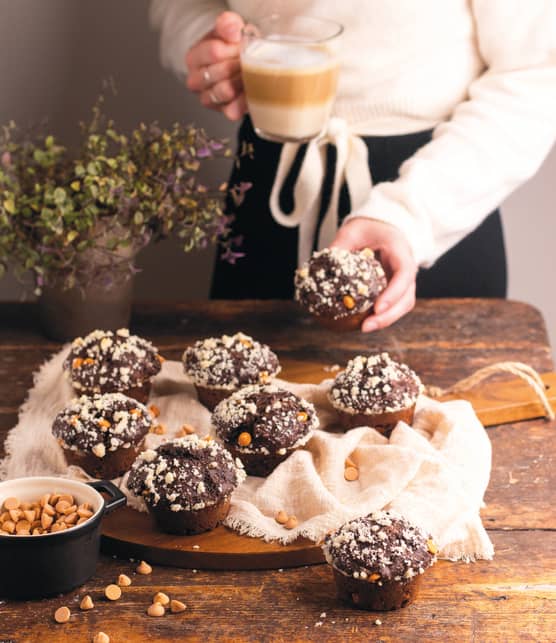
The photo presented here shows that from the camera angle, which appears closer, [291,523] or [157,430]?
[291,523]

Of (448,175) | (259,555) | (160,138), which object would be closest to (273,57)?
(160,138)

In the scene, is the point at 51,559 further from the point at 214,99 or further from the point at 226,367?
the point at 214,99

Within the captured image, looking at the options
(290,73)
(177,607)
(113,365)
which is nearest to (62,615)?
(177,607)

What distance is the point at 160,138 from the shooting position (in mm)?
2078

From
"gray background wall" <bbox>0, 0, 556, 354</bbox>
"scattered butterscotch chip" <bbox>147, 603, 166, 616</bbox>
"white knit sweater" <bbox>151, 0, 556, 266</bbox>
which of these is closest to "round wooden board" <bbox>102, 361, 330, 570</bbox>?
"scattered butterscotch chip" <bbox>147, 603, 166, 616</bbox>

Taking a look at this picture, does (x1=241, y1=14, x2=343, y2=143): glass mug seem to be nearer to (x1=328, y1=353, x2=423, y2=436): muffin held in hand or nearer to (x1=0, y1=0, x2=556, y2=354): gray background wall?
(x1=328, y1=353, x2=423, y2=436): muffin held in hand

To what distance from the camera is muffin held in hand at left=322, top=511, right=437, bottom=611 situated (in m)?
1.27

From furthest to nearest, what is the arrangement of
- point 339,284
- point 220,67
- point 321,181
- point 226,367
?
point 321,181
point 220,67
point 339,284
point 226,367

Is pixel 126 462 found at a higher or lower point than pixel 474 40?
lower

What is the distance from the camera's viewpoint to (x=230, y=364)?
5.97ft

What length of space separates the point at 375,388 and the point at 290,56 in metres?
0.71

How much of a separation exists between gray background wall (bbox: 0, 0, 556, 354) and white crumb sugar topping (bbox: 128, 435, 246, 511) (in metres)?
1.66

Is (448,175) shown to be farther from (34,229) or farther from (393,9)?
(34,229)

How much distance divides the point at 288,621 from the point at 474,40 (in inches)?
58.2
